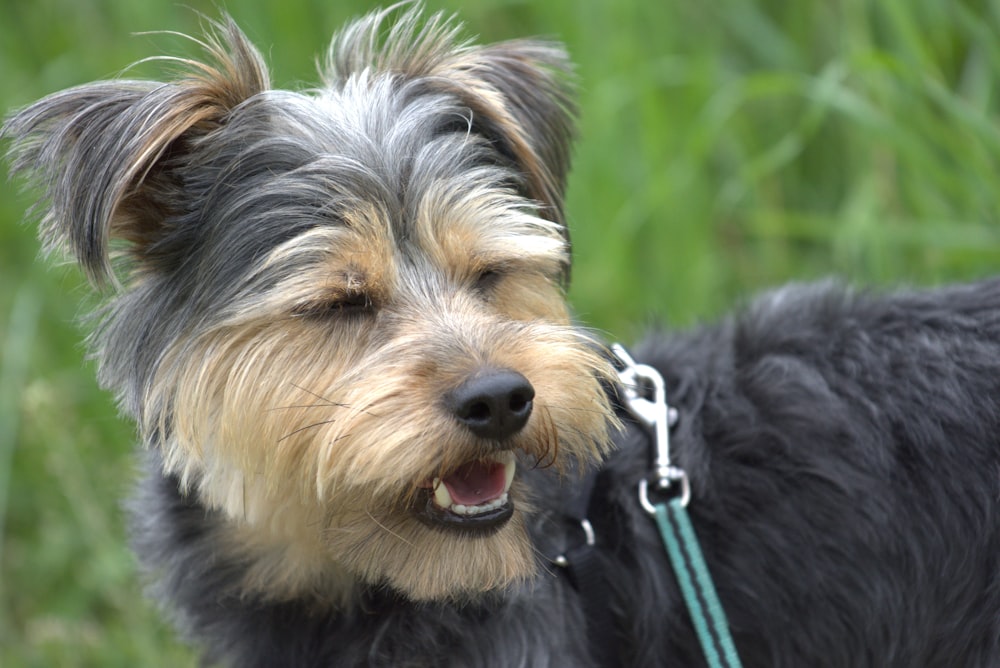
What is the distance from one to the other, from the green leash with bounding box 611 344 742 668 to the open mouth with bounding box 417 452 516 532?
420mm

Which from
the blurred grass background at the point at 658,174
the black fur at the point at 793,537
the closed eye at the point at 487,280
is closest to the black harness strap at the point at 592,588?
the black fur at the point at 793,537

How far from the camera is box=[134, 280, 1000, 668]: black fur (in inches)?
111

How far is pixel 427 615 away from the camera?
9.30 feet

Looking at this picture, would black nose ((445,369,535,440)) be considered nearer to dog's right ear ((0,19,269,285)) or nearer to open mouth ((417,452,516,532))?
open mouth ((417,452,516,532))

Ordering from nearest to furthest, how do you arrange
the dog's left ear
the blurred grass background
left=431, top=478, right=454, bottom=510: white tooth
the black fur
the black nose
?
1. the black nose
2. left=431, top=478, right=454, bottom=510: white tooth
3. the black fur
4. the dog's left ear
5. the blurred grass background

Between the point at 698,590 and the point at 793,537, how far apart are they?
0.29 m

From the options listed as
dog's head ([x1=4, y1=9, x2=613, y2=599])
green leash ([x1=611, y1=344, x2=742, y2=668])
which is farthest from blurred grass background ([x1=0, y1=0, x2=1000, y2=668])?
green leash ([x1=611, y1=344, x2=742, y2=668])

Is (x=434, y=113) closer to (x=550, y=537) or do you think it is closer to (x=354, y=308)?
(x=354, y=308)

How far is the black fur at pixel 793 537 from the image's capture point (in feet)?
9.24

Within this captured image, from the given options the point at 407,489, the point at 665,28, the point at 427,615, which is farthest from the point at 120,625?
the point at 665,28

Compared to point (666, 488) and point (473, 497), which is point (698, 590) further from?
point (473, 497)

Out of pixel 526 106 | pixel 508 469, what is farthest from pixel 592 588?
pixel 526 106

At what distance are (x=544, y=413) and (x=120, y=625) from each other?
295 centimetres

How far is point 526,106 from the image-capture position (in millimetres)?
3250
